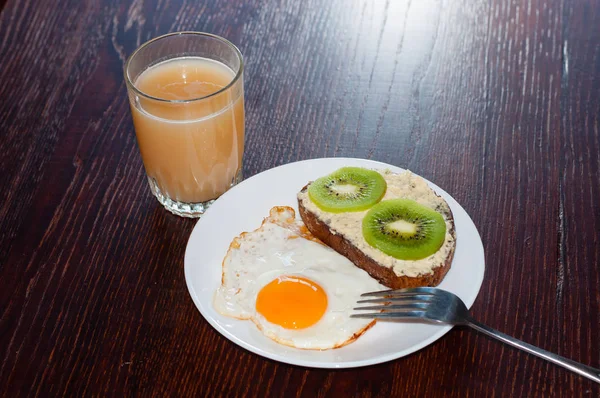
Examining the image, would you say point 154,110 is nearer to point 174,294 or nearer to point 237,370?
point 174,294

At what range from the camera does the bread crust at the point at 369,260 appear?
1.53 meters

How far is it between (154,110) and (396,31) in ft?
3.38

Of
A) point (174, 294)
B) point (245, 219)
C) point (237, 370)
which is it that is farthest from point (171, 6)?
point (237, 370)

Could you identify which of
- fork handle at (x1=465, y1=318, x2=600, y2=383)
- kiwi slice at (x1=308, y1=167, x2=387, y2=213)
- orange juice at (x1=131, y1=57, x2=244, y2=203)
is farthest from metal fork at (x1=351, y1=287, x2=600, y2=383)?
orange juice at (x1=131, y1=57, x2=244, y2=203)

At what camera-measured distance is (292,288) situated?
1.55 metres

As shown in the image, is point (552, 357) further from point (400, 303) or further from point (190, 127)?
point (190, 127)

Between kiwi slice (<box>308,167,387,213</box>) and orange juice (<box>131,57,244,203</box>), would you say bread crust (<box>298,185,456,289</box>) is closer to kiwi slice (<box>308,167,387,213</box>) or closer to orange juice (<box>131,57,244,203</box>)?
kiwi slice (<box>308,167,387,213</box>)

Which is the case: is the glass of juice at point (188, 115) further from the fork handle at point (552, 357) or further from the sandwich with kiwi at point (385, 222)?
the fork handle at point (552, 357)

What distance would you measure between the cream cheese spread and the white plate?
0.05m

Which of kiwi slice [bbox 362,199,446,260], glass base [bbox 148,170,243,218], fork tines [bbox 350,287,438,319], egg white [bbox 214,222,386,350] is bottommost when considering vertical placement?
glass base [bbox 148,170,243,218]

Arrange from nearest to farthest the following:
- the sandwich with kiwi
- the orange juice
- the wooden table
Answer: the wooden table
the sandwich with kiwi
the orange juice

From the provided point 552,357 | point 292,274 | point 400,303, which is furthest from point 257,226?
point 552,357

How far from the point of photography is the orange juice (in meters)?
1.67

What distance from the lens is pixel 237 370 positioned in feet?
4.70
